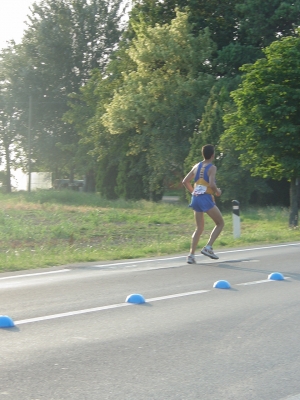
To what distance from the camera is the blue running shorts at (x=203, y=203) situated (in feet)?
38.2

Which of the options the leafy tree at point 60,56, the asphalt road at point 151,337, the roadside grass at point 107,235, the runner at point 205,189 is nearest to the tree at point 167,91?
the roadside grass at point 107,235

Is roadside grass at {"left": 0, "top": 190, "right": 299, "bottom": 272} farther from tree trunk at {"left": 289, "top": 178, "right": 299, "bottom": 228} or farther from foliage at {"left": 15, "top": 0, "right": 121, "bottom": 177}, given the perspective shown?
foliage at {"left": 15, "top": 0, "right": 121, "bottom": 177}

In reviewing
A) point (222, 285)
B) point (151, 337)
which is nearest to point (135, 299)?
point (222, 285)

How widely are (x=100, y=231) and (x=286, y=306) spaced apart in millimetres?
13689

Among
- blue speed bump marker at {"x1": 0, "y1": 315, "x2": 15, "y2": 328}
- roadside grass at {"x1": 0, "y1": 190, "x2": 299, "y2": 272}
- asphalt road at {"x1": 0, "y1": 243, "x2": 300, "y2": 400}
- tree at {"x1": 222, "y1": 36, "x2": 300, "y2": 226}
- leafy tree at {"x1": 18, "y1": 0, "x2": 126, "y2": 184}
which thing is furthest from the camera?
leafy tree at {"x1": 18, "y1": 0, "x2": 126, "y2": 184}

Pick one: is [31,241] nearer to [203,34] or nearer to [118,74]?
[203,34]

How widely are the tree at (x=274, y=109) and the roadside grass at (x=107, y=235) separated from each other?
2.23m

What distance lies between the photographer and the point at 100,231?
70.0 feet

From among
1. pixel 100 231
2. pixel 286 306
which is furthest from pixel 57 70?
pixel 286 306

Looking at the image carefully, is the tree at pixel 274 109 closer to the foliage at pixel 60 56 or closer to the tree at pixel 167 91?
the tree at pixel 167 91

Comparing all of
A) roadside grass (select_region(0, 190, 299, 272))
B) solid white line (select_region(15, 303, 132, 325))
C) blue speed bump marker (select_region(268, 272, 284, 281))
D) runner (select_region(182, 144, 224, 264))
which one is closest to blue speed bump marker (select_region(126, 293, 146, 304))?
solid white line (select_region(15, 303, 132, 325))

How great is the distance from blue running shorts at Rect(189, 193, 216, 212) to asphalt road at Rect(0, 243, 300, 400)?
1357mm

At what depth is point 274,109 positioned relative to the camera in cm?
2005

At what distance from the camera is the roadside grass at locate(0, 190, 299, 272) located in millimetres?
13750
